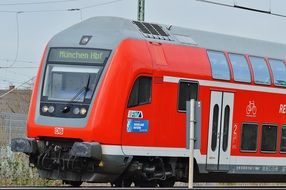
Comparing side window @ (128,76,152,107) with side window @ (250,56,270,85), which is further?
side window @ (250,56,270,85)

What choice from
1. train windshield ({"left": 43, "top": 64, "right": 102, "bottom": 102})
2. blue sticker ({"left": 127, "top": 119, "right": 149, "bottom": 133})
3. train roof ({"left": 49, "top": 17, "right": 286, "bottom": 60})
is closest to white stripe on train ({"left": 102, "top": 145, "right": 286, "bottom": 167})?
blue sticker ({"left": 127, "top": 119, "right": 149, "bottom": 133})

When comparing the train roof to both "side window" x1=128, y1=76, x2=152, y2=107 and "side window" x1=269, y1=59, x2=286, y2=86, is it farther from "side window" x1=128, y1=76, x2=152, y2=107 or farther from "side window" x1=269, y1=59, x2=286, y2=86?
"side window" x1=128, y1=76, x2=152, y2=107

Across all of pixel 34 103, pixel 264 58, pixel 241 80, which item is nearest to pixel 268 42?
pixel 264 58

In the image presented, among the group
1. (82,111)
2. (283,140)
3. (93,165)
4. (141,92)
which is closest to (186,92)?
(141,92)

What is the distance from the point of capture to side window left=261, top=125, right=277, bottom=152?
746 inches

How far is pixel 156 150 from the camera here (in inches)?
645

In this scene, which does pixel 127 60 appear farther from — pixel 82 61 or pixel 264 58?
pixel 264 58

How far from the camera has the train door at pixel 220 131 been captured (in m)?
Result: 17.6

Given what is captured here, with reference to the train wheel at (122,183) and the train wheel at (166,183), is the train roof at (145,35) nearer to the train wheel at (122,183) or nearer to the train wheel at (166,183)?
the train wheel at (122,183)

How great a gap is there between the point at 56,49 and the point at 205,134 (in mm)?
4032

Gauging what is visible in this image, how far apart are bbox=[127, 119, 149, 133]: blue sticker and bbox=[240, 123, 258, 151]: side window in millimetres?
3261

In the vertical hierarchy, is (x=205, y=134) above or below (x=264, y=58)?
below

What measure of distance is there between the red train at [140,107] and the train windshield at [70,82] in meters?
0.02

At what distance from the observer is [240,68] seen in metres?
18.5
